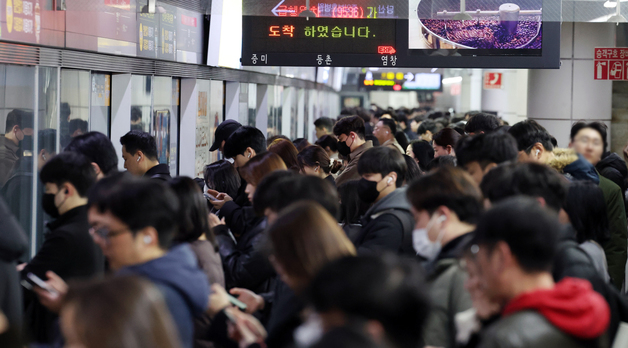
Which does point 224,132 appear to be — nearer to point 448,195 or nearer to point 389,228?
point 389,228

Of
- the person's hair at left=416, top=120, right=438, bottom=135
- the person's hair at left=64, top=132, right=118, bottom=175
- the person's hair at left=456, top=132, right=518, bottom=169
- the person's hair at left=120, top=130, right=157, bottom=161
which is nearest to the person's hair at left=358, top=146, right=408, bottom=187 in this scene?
the person's hair at left=456, top=132, right=518, bottom=169

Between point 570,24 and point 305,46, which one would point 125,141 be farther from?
point 570,24

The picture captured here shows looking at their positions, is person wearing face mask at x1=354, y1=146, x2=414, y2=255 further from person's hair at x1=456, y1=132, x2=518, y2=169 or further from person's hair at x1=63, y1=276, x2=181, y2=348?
person's hair at x1=63, y1=276, x2=181, y2=348

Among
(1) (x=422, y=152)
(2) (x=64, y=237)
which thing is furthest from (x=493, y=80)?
(2) (x=64, y=237)

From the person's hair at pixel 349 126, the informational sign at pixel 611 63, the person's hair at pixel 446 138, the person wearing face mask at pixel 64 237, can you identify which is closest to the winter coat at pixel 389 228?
the person wearing face mask at pixel 64 237

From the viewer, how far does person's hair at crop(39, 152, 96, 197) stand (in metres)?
3.14

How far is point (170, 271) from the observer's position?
7.16 ft

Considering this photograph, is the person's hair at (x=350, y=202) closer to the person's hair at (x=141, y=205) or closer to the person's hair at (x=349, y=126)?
the person's hair at (x=349, y=126)

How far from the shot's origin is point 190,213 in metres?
3.00

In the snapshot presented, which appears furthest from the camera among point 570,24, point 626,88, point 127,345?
point 626,88

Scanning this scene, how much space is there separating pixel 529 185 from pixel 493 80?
19163mm

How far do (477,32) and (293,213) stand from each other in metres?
5.51

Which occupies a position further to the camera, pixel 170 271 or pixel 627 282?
pixel 627 282

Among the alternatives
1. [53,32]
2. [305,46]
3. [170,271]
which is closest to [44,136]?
[53,32]
